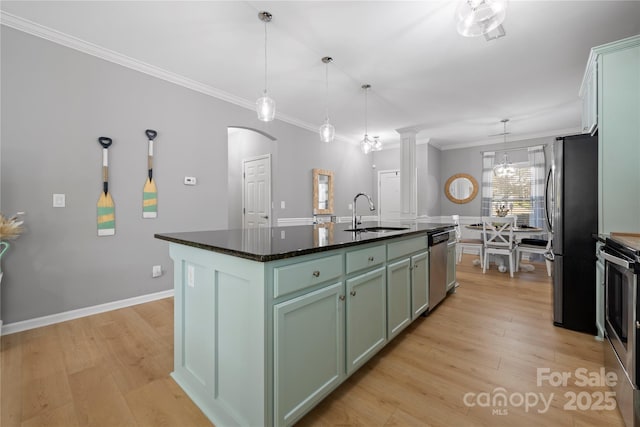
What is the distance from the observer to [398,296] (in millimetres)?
2123

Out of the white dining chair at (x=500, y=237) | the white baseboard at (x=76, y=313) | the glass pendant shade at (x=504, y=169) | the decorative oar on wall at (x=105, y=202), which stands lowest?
the white baseboard at (x=76, y=313)

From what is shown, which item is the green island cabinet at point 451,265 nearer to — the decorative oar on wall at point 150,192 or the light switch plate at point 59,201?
the decorative oar on wall at point 150,192

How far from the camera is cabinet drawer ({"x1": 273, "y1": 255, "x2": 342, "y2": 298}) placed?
3.87 feet

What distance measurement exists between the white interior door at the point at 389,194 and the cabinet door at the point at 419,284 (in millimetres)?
4673

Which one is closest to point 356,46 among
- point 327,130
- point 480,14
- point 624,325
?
point 327,130

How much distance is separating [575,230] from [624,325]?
131 cm

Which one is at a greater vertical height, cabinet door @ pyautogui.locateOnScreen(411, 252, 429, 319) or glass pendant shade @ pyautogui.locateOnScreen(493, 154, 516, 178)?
glass pendant shade @ pyautogui.locateOnScreen(493, 154, 516, 178)

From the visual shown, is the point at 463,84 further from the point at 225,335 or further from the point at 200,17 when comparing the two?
the point at 225,335

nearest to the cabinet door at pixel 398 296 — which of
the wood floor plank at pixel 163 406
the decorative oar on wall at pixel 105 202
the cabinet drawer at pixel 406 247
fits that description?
the cabinet drawer at pixel 406 247

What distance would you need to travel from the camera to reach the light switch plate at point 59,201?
102 inches

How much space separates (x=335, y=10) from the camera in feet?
7.39

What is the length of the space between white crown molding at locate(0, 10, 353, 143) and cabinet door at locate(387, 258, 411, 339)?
3323 mm

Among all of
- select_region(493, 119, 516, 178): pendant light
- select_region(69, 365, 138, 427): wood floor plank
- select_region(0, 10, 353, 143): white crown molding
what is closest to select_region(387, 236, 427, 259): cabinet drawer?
select_region(69, 365, 138, 427): wood floor plank

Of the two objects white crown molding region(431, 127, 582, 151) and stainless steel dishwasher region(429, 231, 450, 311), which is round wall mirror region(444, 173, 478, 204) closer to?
white crown molding region(431, 127, 582, 151)
